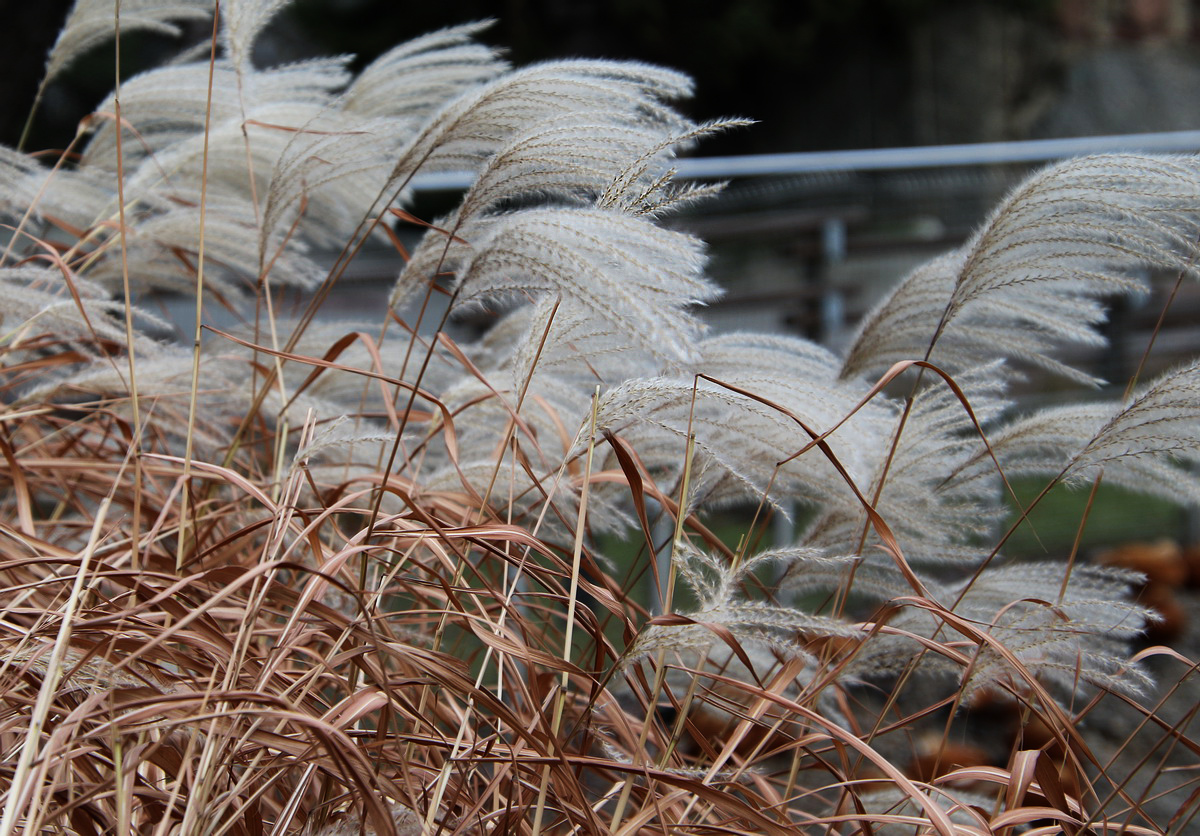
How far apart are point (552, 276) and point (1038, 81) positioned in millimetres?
11909

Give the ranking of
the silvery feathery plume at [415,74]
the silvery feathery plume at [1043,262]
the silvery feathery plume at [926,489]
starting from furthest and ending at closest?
the silvery feathery plume at [415,74] < the silvery feathery plume at [926,489] < the silvery feathery plume at [1043,262]

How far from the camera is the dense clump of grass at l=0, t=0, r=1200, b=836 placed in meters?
0.91

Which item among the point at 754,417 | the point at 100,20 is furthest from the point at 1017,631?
the point at 100,20

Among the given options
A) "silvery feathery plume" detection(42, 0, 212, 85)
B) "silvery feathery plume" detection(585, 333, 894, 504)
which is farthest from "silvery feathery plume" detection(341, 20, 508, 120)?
"silvery feathery plume" detection(585, 333, 894, 504)

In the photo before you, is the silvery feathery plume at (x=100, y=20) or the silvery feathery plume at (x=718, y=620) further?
the silvery feathery plume at (x=100, y=20)

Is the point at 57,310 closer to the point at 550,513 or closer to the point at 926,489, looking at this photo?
the point at 550,513

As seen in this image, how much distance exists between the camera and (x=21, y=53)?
3.95 metres

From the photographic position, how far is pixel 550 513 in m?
1.46

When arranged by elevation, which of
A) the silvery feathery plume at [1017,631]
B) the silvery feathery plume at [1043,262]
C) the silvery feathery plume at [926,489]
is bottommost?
the silvery feathery plume at [1017,631]

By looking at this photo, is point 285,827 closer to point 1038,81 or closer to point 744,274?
point 744,274

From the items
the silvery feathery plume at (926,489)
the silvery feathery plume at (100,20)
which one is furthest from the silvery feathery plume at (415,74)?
the silvery feathery plume at (926,489)

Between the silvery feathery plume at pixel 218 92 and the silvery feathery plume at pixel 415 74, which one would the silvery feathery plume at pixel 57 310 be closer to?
the silvery feathery plume at pixel 218 92

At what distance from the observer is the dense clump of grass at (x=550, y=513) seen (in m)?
0.91

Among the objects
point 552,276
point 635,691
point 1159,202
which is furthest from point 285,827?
point 1159,202
